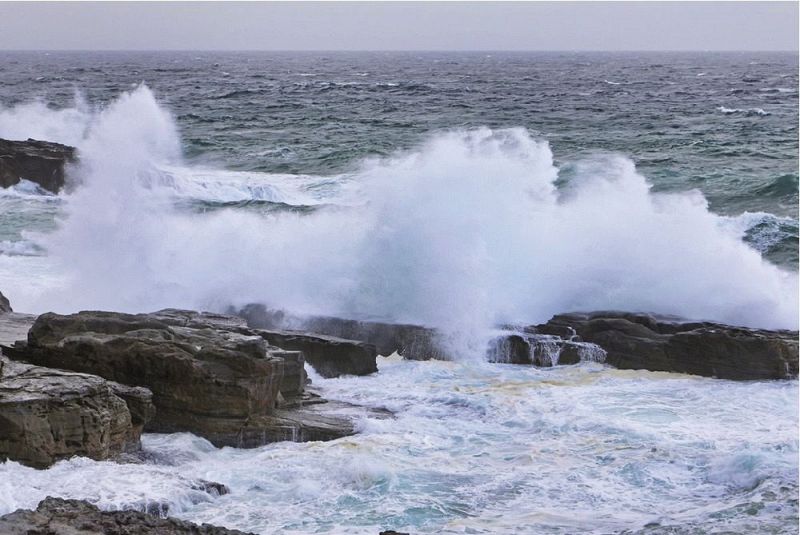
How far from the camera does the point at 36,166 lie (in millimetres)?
21141

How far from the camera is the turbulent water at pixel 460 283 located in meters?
7.49

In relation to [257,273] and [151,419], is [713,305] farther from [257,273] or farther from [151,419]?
[151,419]

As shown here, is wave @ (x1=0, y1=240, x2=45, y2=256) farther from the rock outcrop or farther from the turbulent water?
the rock outcrop

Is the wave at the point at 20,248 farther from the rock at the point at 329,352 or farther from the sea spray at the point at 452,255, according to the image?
the rock at the point at 329,352

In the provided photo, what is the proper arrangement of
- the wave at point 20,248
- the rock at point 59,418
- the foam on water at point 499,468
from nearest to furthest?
the foam on water at point 499,468, the rock at point 59,418, the wave at point 20,248

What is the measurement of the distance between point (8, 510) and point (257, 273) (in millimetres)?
6669

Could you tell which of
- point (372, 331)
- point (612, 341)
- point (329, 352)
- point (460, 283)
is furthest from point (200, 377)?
point (460, 283)

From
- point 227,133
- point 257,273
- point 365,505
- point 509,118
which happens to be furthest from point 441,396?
point 509,118

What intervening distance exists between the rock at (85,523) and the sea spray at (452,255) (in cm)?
569

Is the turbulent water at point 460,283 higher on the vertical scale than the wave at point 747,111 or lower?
lower

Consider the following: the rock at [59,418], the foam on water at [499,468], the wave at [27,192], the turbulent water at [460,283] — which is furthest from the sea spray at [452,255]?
the wave at [27,192]

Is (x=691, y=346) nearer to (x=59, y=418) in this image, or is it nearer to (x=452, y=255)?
(x=452, y=255)

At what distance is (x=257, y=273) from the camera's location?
519 inches

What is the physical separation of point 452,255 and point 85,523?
791 centimetres
